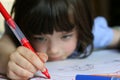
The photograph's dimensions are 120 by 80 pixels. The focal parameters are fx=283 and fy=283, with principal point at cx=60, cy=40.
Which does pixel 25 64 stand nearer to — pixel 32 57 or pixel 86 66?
pixel 32 57

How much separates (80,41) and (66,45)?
3.0 inches

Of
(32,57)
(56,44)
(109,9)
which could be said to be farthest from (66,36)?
(109,9)

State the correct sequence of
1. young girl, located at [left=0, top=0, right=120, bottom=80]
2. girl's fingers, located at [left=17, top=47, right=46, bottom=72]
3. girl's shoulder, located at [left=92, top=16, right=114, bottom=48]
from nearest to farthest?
girl's fingers, located at [left=17, top=47, right=46, bottom=72], young girl, located at [left=0, top=0, right=120, bottom=80], girl's shoulder, located at [left=92, top=16, right=114, bottom=48]

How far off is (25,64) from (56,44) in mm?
166

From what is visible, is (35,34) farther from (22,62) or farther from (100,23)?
(100,23)

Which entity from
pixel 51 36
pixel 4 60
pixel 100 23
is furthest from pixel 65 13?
pixel 100 23

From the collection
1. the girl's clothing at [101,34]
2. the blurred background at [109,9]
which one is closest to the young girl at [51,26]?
the girl's clothing at [101,34]

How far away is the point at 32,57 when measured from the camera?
1.40ft

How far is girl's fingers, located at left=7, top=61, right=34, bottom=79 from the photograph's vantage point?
1.40 feet

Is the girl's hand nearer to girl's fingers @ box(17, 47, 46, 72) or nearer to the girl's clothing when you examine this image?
girl's fingers @ box(17, 47, 46, 72)

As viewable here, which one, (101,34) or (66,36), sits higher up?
(66,36)

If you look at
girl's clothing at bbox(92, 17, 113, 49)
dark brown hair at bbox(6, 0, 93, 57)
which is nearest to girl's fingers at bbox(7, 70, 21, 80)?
dark brown hair at bbox(6, 0, 93, 57)

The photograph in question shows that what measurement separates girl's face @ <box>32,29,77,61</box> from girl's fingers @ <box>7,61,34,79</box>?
154 millimetres

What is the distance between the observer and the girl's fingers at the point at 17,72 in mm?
427
